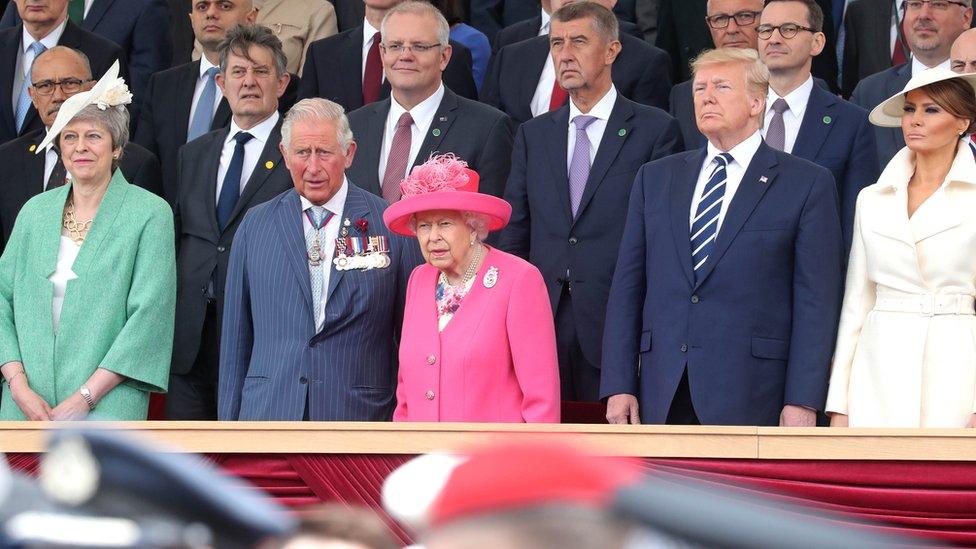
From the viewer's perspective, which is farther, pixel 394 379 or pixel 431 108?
pixel 431 108

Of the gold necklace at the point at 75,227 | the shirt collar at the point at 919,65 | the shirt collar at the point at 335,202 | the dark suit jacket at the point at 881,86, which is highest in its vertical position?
the shirt collar at the point at 919,65

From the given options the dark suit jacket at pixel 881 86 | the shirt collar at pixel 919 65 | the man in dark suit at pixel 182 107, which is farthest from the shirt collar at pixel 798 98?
the man in dark suit at pixel 182 107

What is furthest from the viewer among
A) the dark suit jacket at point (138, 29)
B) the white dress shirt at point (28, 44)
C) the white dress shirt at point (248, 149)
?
the dark suit jacket at point (138, 29)

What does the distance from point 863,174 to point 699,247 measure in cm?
103

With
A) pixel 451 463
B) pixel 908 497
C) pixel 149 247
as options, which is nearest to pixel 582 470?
pixel 451 463

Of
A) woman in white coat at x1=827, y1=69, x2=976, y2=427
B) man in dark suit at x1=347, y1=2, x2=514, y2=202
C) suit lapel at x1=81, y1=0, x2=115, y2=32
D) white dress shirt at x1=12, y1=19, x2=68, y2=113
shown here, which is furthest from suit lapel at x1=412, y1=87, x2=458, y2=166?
suit lapel at x1=81, y1=0, x2=115, y2=32

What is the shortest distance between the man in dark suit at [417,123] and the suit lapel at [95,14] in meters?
2.72

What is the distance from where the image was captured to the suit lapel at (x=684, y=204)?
5282 millimetres

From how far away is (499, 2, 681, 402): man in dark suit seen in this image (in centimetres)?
602

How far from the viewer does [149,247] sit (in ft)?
19.4

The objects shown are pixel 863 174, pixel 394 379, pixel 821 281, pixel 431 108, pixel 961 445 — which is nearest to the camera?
pixel 961 445

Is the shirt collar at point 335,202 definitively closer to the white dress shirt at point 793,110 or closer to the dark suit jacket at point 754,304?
the dark suit jacket at point 754,304

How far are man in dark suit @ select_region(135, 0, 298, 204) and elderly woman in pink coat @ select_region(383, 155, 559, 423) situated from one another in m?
2.43

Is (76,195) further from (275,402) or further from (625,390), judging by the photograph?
(625,390)
